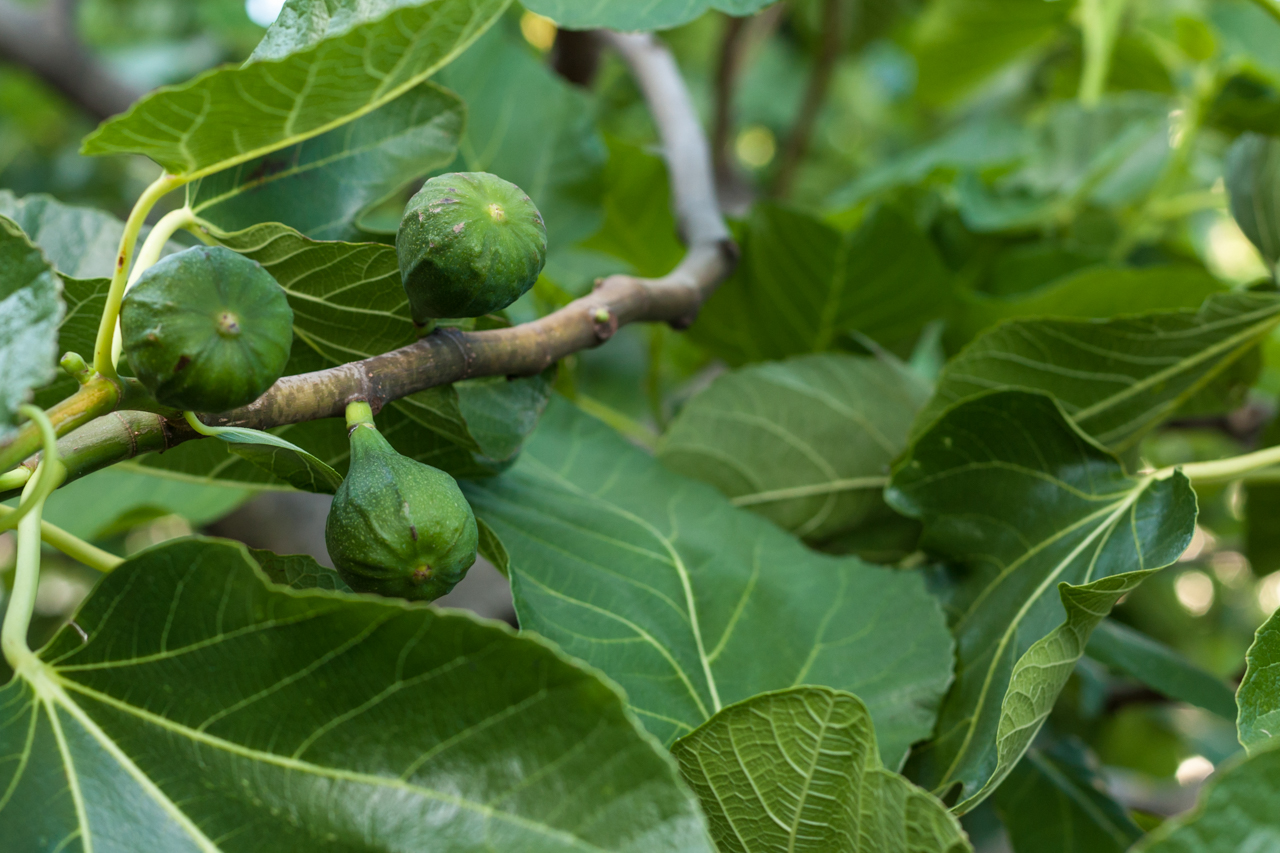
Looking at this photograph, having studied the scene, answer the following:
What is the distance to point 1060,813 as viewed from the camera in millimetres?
914

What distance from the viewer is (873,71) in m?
3.78

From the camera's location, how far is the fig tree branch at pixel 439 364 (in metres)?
0.45

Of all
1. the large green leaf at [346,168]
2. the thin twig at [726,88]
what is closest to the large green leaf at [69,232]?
the large green leaf at [346,168]

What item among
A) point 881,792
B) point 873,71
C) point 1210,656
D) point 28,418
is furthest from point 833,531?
point 873,71

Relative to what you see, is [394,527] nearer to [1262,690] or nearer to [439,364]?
[439,364]

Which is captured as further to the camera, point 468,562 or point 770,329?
point 770,329

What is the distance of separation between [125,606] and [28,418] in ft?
0.33

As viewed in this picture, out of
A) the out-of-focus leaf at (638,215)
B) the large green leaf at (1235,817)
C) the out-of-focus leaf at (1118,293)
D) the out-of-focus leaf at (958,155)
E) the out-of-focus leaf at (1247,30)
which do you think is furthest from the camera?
the out-of-focus leaf at (1247,30)

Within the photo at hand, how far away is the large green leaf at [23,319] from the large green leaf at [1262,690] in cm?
61

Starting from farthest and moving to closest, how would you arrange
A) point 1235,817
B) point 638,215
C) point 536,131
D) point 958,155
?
point 958,155 → point 638,215 → point 536,131 → point 1235,817

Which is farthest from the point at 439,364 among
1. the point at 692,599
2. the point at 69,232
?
the point at 69,232

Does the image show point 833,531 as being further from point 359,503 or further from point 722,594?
point 359,503

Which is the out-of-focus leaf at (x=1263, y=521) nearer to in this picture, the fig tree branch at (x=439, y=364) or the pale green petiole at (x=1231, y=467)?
the pale green petiole at (x=1231, y=467)

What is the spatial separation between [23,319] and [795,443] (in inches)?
24.7
